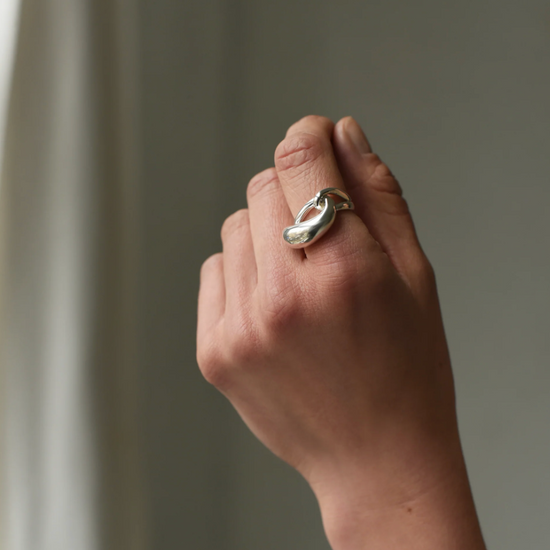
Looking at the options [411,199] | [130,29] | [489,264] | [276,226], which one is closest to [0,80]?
[130,29]

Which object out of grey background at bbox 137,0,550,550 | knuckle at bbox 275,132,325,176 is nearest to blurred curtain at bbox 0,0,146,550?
grey background at bbox 137,0,550,550

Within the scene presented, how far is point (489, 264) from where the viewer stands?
1.26 metres

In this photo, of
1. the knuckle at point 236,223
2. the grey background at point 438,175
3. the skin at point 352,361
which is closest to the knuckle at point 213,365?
the skin at point 352,361

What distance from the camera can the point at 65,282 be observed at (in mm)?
795

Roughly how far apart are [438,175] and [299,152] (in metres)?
0.81

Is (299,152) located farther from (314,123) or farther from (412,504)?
(412,504)

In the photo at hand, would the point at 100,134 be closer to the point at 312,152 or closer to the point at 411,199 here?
the point at 312,152

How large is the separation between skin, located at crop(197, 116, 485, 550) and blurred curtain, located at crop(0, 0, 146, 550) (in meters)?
0.30

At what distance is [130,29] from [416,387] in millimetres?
722

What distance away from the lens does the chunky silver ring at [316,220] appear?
18.9 inches

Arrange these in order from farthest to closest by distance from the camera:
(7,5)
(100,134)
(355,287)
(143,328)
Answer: (143,328) → (100,134) → (7,5) → (355,287)

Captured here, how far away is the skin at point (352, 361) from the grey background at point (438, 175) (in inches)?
21.2

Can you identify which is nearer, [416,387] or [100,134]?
[416,387]

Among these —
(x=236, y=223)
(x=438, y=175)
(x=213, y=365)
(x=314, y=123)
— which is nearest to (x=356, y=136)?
(x=314, y=123)
